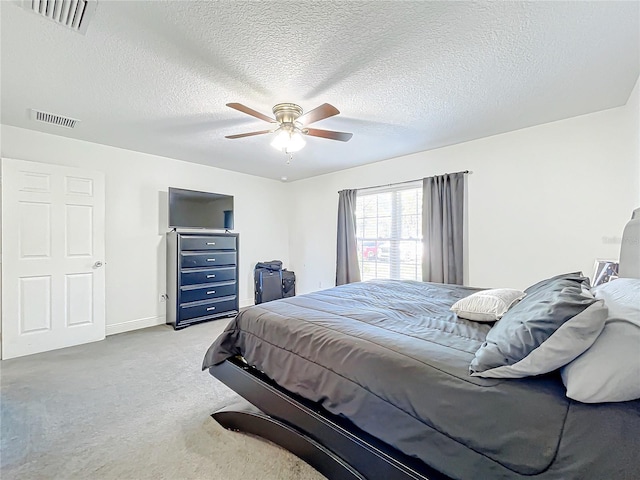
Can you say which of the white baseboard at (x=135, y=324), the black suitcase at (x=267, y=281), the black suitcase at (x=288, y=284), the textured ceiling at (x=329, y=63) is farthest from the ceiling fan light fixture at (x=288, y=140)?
the white baseboard at (x=135, y=324)

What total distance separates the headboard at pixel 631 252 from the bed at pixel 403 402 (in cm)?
2

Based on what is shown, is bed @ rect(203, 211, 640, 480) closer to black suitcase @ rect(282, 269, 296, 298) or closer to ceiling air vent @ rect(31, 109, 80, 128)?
ceiling air vent @ rect(31, 109, 80, 128)

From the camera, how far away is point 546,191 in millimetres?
2992

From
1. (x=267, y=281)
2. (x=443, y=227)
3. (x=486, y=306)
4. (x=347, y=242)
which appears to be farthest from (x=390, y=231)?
(x=486, y=306)

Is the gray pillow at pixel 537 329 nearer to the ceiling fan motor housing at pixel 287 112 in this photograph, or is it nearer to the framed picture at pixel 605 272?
the framed picture at pixel 605 272

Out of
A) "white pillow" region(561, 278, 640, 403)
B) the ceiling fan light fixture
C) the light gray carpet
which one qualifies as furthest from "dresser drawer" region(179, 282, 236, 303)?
"white pillow" region(561, 278, 640, 403)

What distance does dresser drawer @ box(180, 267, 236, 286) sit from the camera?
13.1 ft

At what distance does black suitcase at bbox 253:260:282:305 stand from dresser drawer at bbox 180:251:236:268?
25.5 inches

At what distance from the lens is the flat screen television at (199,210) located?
4.13 metres

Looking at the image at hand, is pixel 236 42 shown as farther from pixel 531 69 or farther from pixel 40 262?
pixel 40 262

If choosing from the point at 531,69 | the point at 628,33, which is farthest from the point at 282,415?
the point at 628,33

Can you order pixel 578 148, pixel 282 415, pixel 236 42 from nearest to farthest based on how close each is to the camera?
pixel 282 415
pixel 236 42
pixel 578 148

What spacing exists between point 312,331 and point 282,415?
49cm

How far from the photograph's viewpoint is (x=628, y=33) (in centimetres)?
166
